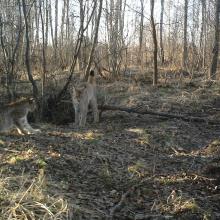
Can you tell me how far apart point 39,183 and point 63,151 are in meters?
2.19

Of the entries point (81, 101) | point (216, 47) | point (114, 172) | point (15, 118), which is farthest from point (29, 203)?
point (216, 47)

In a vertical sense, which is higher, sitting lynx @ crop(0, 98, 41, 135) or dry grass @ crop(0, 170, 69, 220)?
sitting lynx @ crop(0, 98, 41, 135)

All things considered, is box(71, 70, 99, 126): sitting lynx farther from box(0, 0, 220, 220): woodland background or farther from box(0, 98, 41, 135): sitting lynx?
box(0, 98, 41, 135): sitting lynx

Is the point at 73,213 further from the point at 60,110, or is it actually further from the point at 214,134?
the point at 60,110

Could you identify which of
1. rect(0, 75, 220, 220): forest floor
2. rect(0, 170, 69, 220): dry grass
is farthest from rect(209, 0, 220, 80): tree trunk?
rect(0, 170, 69, 220): dry grass

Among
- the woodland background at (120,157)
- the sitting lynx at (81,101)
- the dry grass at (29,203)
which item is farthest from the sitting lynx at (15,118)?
the dry grass at (29,203)

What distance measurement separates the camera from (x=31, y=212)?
16.6 feet

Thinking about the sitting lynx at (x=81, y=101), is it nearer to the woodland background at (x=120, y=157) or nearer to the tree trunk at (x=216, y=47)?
the woodland background at (x=120, y=157)

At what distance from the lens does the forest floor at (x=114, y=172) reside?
219 inches

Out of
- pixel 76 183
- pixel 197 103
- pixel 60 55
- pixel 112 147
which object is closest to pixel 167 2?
pixel 60 55

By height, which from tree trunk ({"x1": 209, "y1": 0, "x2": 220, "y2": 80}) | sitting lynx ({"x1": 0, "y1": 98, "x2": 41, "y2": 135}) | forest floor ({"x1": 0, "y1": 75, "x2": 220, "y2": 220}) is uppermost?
tree trunk ({"x1": 209, "y1": 0, "x2": 220, "y2": 80})

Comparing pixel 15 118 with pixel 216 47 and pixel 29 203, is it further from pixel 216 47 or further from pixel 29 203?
pixel 216 47

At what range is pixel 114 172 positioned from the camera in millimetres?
7352

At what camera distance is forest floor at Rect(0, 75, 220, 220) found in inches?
219
